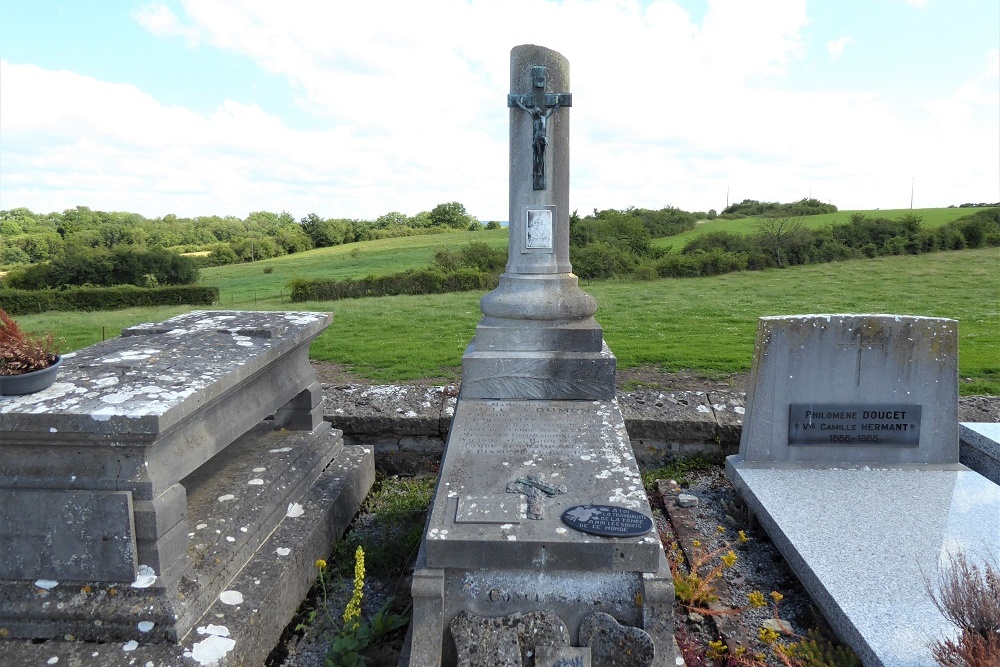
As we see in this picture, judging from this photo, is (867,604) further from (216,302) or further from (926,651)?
(216,302)

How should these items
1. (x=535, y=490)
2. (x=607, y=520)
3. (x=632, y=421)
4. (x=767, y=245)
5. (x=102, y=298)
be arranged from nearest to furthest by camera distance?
(x=607, y=520), (x=535, y=490), (x=632, y=421), (x=102, y=298), (x=767, y=245)

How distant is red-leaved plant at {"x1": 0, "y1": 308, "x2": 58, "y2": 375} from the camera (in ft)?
9.31

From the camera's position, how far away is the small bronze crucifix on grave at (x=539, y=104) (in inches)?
203

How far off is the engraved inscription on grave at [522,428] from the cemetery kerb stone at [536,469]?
0.05 ft

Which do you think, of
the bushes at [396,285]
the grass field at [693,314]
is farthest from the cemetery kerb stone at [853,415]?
the bushes at [396,285]

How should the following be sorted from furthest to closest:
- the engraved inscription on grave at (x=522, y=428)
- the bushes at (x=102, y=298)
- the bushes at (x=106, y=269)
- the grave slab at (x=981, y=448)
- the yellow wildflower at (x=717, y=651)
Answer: the bushes at (x=106, y=269) → the bushes at (x=102, y=298) → the grave slab at (x=981, y=448) → the engraved inscription on grave at (x=522, y=428) → the yellow wildflower at (x=717, y=651)

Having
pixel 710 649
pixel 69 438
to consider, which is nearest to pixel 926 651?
pixel 710 649

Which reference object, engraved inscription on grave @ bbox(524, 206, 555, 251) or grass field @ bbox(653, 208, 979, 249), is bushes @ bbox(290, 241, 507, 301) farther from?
grass field @ bbox(653, 208, 979, 249)

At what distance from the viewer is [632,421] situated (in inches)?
219

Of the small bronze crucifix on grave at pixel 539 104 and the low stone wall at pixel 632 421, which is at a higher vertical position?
the small bronze crucifix on grave at pixel 539 104

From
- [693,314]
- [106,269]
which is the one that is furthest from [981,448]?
[106,269]

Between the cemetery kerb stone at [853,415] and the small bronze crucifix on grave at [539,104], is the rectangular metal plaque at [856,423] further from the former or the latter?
the small bronze crucifix on grave at [539,104]

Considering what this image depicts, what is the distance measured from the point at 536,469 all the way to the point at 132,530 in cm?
206

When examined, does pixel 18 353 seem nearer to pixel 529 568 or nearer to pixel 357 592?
pixel 357 592
